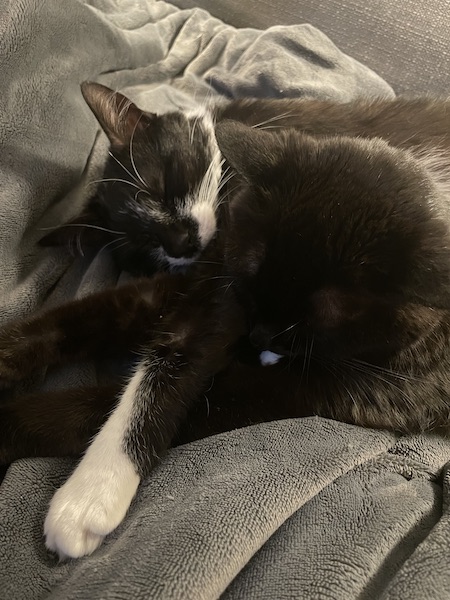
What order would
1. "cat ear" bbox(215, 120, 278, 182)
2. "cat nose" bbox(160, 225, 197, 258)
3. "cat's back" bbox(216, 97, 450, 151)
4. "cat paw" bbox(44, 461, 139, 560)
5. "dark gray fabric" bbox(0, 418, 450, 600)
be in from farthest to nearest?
"cat nose" bbox(160, 225, 197, 258)
"cat's back" bbox(216, 97, 450, 151)
"cat ear" bbox(215, 120, 278, 182)
"cat paw" bbox(44, 461, 139, 560)
"dark gray fabric" bbox(0, 418, 450, 600)

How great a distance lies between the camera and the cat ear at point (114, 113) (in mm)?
1364

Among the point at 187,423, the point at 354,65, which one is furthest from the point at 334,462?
the point at 354,65

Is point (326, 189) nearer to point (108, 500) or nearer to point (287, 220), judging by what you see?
point (287, 220)

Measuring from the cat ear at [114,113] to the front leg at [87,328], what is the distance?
0.48 meters

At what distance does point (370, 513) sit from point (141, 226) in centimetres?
94

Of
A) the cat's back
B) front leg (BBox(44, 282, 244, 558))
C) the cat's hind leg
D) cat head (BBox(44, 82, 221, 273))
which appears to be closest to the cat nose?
cat head (BBox(44, 82, 221, 273))

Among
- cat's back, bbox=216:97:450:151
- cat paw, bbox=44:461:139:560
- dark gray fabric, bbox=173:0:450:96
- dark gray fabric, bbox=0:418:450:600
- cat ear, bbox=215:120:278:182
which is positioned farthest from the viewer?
dark gray fabric, bbox=173:0:450:96

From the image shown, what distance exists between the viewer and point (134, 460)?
0.93 m

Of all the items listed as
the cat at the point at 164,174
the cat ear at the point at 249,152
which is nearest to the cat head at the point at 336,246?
the cat ear at the point at 249,152

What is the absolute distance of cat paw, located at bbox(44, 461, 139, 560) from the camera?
2.64 ft

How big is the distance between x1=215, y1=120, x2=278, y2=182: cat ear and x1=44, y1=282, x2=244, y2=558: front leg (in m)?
0.29

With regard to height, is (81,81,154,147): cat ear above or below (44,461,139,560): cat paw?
above

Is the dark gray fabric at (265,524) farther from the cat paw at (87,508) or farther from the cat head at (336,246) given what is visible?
the cat head at (336,246)

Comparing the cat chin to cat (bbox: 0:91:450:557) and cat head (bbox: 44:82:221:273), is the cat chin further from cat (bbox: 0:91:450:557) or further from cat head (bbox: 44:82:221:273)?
cat (bbox: 0:91:450:557)
